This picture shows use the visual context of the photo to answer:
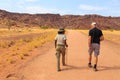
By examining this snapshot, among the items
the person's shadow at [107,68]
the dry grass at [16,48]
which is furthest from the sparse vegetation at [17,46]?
the person's shadow at [107,68]

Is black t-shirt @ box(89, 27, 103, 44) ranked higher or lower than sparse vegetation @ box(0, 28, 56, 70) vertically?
higher

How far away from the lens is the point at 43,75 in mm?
12961

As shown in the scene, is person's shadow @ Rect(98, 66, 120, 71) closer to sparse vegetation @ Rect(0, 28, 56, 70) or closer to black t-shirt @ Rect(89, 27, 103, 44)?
black t-shirt @ Rect(89, 27, 103, 44)

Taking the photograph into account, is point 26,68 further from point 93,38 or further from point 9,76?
point 93,38

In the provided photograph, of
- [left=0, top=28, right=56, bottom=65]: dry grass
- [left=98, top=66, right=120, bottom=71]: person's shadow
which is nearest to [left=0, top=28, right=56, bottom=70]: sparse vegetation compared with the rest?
[left=0, top=28, right=56, bottom=65]: dry grass

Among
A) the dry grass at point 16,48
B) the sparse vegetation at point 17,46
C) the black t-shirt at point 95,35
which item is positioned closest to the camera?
the black t-shirt at point 95,35

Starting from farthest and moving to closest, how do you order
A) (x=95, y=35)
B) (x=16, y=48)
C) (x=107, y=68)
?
1. (x=16, y=48)
2. (x=107, y=68)
3. (x=95, y=35)

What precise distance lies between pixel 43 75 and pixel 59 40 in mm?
2221

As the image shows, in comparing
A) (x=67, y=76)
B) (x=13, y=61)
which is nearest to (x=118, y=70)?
(x=67, y=76)

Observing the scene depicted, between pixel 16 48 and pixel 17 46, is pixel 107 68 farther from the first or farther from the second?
pixel 17 46

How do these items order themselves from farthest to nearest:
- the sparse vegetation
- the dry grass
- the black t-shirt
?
the sparse vegetation, the dry grass, the black t-shirt

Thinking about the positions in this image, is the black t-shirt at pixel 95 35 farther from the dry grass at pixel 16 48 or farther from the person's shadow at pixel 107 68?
the dry grass at pixel 16 48

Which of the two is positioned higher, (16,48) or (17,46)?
(16,48)

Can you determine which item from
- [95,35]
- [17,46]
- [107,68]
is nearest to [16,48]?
[17,46]
